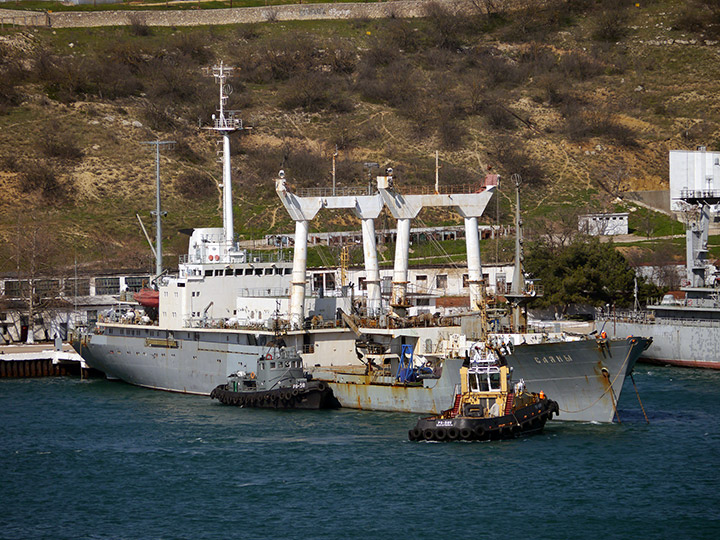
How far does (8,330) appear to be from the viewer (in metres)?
75.4

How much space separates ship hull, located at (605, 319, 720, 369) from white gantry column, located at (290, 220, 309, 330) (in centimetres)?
2132

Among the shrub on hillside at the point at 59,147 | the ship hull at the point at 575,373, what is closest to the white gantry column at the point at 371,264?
the ship hull at the point at 575,373

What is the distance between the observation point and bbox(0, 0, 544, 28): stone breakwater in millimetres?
134625

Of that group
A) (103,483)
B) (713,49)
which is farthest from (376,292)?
(713,49)

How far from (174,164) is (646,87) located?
56851 mm

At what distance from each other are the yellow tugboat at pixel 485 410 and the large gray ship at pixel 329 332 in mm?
2712

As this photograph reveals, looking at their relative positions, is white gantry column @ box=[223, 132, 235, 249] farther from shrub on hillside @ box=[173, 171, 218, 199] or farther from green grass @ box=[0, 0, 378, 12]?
green grass @ box=[0, 0, 378, 12]

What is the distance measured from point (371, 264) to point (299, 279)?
147 inches

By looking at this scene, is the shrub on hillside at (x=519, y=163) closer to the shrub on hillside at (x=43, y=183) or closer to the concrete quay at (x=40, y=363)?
the shrub on hillside at (x=43, y=183)

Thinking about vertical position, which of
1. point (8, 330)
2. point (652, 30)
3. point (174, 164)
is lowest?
point (8, 330)

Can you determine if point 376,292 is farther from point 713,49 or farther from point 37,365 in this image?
point 713,49

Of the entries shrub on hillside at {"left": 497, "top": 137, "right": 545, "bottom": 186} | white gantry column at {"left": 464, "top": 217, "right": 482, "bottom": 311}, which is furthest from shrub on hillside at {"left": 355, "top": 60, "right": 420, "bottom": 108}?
white gantry column at {"left": 464, "top": 217, "right": 482, "bottom": 311}

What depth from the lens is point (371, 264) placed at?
183 ft

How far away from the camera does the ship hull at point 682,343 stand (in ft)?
217
